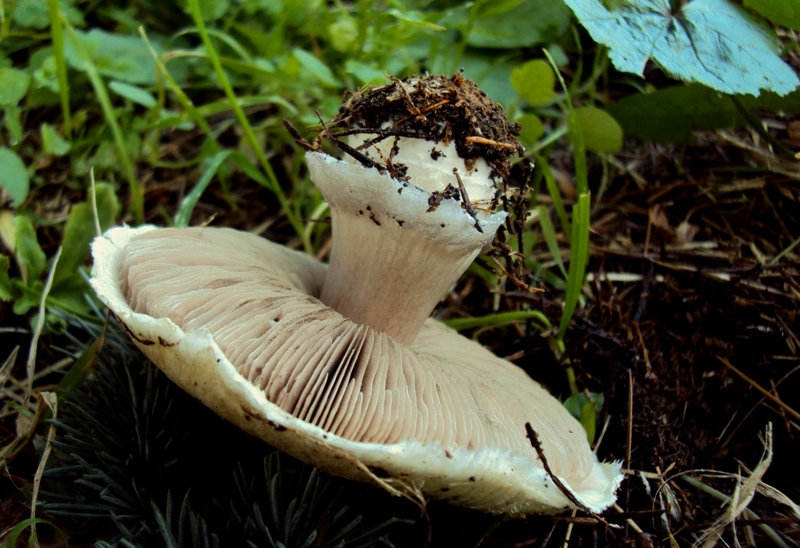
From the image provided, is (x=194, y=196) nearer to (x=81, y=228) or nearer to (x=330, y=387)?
(x=81, y=228)

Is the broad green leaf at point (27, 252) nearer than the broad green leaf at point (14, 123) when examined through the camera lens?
Yes

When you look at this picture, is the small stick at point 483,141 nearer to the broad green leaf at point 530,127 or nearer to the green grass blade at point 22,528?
the broad green leaf at point 530,127

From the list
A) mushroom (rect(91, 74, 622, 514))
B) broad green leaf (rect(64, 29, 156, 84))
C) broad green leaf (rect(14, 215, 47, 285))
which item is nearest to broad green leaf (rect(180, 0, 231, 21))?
broad green leaf (rect(64, 29, 156, 84))

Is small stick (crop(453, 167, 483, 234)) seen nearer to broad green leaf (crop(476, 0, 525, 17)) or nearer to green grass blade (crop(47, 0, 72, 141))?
broad green leaf (crop(476, 0, 525, 17))

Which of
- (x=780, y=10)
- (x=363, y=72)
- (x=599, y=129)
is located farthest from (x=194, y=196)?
(x=780, y=10)

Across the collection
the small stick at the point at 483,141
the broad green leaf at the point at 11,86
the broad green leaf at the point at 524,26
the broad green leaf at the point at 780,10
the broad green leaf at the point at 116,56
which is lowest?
the broad green leaf at the point at 11,86

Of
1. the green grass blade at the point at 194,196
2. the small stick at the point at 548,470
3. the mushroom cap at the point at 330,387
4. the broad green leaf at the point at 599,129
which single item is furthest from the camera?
the broad green leaf at the point at 599,129

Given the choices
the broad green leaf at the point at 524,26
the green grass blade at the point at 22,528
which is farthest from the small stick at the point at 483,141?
the broad green leaf at the point at 524,26
